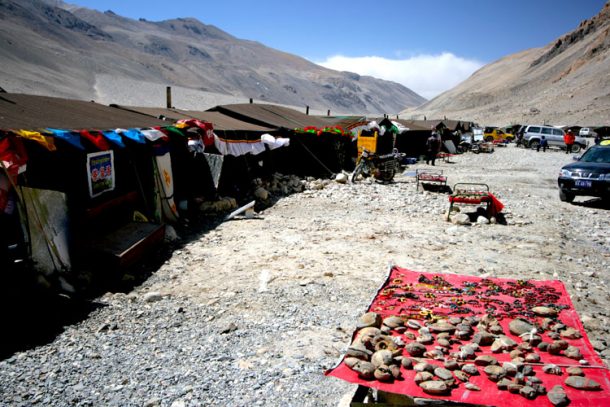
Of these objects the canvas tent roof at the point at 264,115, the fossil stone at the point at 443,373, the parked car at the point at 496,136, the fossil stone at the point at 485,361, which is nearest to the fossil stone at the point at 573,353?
the fossil stone at the point at 485,361

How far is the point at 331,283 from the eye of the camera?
20.8ft

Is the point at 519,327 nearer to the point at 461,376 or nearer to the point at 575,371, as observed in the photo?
the point at 575,371

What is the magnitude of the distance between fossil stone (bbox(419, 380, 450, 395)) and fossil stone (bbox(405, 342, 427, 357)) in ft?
1.65

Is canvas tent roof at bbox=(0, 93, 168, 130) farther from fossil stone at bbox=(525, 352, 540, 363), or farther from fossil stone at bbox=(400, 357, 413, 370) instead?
fossil stone at bbox=(525, 352, 540, 363)

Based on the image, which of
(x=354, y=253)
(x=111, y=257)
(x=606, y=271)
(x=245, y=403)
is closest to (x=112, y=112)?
(x=111, y=257)

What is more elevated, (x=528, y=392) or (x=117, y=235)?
(x=528, y=392)

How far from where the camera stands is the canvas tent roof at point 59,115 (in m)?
6.17

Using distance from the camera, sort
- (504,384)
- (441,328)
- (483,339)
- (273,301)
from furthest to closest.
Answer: (273,301), (441,328), (483,339), (504,384)

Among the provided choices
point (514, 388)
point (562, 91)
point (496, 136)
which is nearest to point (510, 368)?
point (514, 388)

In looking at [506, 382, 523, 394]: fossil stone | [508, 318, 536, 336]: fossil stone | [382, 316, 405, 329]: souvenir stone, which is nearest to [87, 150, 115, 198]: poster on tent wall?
[382, 316, 405, 329]: souvenir stone

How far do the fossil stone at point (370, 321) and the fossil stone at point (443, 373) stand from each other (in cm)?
→ 98

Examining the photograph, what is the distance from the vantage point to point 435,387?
3.43m

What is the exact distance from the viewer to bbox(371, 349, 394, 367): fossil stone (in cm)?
376

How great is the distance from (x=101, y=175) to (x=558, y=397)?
7348 millimetres
